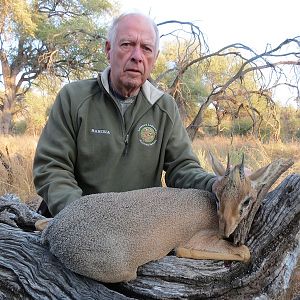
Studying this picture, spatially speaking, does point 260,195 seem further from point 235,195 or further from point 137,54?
point 137,54

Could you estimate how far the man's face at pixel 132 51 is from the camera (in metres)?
2.44

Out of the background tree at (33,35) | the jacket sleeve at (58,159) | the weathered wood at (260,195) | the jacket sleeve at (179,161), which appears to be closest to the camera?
the weathered wood at (260,195)

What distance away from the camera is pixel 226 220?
1729 mm

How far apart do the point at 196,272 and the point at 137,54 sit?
1.20 metres

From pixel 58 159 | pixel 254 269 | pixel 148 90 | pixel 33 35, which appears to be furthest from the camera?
pixel 33 35

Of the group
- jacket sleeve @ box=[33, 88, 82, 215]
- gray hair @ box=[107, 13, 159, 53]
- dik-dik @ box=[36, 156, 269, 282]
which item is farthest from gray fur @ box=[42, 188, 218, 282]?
gray hair @ box=[107, 13, 159, 53]

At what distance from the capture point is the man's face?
2.44 metres

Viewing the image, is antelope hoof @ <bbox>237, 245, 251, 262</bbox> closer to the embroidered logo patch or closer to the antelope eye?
the antelope eye

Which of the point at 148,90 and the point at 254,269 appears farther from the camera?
the point at 148,90

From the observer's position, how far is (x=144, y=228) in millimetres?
1750

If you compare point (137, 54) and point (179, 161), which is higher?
point (137, 54)

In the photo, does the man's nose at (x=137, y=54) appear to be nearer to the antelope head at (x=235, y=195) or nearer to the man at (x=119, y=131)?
the man at (x=119, y=131)

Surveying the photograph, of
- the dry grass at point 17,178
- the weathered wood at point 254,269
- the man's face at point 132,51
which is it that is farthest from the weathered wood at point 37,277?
the dry grass at point 17,178

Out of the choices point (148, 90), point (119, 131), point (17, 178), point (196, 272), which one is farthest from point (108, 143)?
point (17, 178)
